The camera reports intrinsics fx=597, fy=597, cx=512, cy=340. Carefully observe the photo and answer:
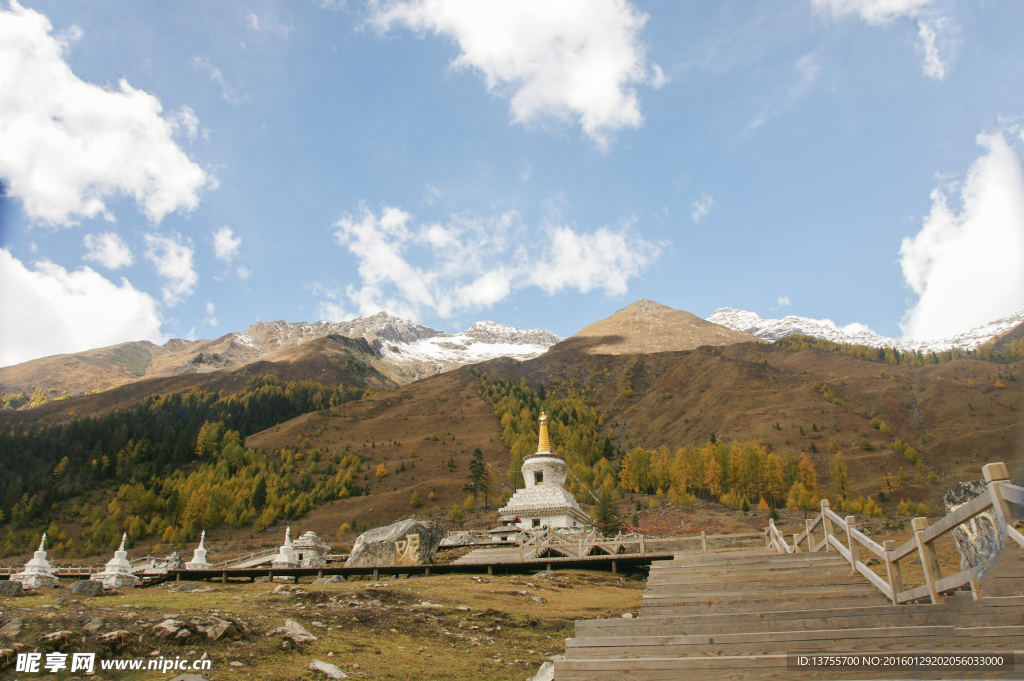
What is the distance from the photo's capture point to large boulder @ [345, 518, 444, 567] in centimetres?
2734

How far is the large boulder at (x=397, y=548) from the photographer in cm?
2734

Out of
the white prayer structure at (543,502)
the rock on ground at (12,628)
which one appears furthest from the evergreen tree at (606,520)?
the rock on ground at (12,628)

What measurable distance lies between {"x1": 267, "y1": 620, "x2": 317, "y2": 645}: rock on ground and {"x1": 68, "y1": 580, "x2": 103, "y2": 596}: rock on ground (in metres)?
8.50

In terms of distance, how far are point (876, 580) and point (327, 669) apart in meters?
9.27

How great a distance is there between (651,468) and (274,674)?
84612 mm

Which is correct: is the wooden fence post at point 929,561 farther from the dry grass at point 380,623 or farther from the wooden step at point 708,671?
the dry grass at point 380,623

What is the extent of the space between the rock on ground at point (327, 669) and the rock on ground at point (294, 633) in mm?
1462

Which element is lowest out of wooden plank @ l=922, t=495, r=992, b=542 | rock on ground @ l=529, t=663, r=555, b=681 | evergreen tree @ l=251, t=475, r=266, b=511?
rock on ground @ l=529, t=663, r=555, b=681

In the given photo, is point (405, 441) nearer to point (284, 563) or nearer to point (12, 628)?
point (284, 563)

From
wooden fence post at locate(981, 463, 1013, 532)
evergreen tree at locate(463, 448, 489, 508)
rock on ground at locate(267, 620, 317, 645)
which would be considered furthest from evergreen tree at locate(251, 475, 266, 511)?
wooden fence post at locate(981, 463, 1013, 532)

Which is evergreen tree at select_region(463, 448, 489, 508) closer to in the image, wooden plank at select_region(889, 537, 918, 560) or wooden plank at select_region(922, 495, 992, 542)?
wooden plank at select_region(889, 537, 918, 560)

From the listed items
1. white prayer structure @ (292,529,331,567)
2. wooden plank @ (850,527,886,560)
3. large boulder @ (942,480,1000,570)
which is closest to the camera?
large boulder @ (942,480,1000,570)

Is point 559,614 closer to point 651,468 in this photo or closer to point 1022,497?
point 1022,497

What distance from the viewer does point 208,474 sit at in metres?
95.9
